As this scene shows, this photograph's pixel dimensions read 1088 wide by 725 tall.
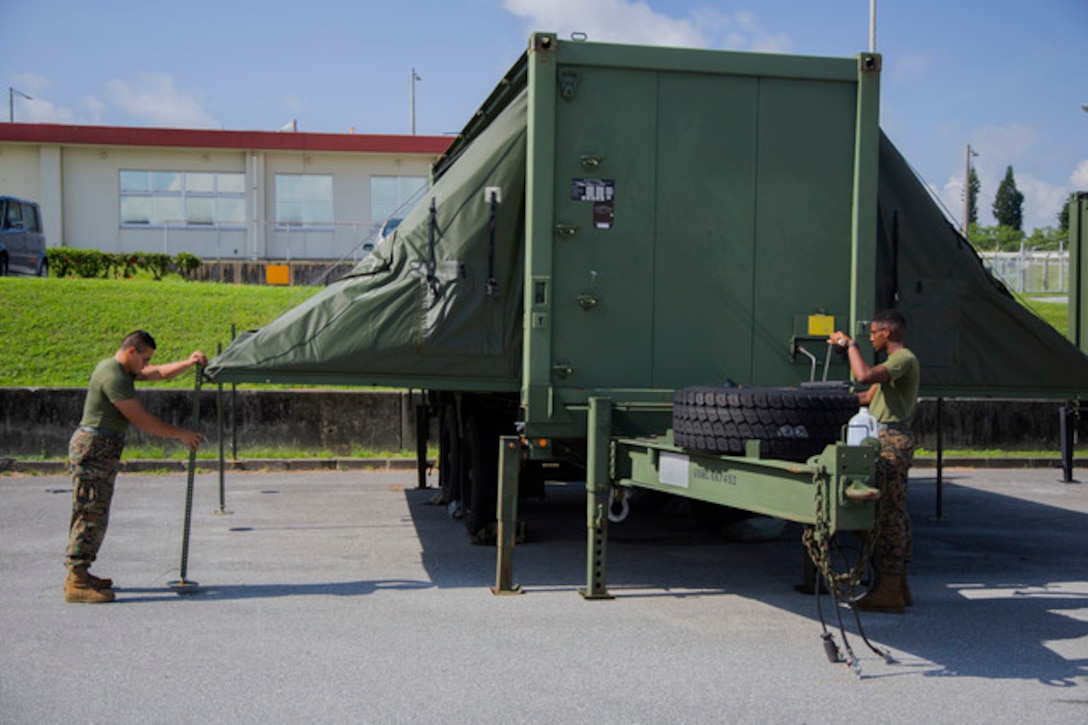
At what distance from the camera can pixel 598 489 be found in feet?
24.3

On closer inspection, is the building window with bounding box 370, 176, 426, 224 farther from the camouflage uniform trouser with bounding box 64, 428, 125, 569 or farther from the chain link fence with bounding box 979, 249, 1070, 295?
the camouflage uniform trouser with bounding box 64, 428, 125, 569

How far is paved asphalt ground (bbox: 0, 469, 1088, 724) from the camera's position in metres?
5.17

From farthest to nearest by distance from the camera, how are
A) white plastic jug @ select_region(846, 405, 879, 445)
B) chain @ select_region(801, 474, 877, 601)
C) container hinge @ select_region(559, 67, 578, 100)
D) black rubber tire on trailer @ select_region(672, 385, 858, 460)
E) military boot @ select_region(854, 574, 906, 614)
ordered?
1. container hinge @ select_region(559, 67, 578, 100)
2. military boot @ select_region(854, 574, 906, 614)
3. black rubber tire on trailer @ select_region(672, 385, 858, 460)
4. white plastic jug @ select_region(846, 405, 879, 445)
5. chain @ select_region(801, 474, 877, 601)

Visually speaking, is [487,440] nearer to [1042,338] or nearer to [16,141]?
[1042,338]

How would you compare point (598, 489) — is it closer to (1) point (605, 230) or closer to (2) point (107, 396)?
(1) point (605, 230)

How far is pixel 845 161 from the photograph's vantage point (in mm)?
8078

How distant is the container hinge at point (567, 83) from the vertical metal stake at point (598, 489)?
213 centimetres

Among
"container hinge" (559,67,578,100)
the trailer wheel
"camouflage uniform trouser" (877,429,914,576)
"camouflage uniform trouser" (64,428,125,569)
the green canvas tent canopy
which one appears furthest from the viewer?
Answer: the trailer wheel

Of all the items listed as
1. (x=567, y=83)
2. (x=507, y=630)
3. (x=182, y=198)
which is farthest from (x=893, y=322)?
(x=182, y=198)

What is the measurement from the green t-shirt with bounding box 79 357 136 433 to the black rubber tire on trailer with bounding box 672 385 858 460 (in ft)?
12.5

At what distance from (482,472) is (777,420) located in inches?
138

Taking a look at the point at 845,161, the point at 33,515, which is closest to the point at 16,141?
the point at 33,515

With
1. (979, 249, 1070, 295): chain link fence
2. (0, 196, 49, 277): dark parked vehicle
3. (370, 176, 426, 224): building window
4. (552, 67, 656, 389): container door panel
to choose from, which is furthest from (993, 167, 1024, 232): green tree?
(552, 67, 656, 389): container door panel

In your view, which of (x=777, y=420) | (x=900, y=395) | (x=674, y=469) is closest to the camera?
(x=777, y=420)
